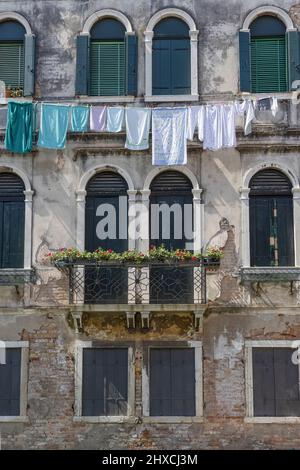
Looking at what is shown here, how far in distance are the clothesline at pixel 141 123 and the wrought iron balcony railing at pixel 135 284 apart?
8.28 ft

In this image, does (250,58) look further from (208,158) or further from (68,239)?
(68,239)

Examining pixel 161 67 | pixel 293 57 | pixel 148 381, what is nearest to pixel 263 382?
pixel 148 381

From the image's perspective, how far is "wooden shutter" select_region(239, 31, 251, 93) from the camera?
59.4 feet

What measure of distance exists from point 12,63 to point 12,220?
12.5 feet

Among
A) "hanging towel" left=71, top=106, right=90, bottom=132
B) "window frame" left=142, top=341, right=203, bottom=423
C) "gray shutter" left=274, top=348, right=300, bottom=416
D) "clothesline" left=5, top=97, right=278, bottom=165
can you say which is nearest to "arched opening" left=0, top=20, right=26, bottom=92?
"clothesline" left=5, top=97, right=278, bottom=165

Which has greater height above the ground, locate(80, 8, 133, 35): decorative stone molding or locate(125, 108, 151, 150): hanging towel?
locate(80, 8, 133, 35): decorative stone molding

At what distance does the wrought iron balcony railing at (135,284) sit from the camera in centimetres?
1697

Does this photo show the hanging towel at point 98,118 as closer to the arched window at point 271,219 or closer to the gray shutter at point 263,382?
the arched window at point 271,219

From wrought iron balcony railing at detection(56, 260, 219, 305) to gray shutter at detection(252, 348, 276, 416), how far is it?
176cm

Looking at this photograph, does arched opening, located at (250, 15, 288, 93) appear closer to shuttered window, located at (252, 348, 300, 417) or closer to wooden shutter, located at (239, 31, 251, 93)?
wooden shutter, located at (239, 31, 251, 93)

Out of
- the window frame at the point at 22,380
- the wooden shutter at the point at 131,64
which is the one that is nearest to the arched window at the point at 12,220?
the window frame at the point at 22,380

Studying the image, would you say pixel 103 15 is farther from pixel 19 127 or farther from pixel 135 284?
pixel 135 284
